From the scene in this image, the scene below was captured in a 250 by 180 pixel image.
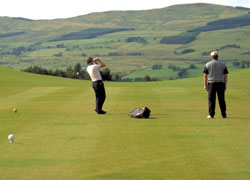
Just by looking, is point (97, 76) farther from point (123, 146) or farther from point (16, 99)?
point (16, 99)

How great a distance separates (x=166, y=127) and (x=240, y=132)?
2.36m

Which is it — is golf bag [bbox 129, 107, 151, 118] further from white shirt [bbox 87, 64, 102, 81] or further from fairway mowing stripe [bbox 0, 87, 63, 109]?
fairway mowing stripe [bbox 0, 87, 63, 109]

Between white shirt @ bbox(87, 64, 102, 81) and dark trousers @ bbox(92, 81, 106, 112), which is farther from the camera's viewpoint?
dark trousers @ bbox(92, 81, 106, 112)

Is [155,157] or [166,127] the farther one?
[166,127]

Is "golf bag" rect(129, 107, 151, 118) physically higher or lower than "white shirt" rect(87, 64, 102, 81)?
lower

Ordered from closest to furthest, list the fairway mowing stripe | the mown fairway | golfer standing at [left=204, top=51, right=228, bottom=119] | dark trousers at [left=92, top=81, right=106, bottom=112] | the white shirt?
the mown fairway
golfer standing at [left=204, top=51, right=228, bottom=119]
the white shirt
dark trousers at [left=92, top=81, right=106, bottom=112]
the fairway mowing stripe

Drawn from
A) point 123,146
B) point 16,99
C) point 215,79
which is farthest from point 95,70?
point 16,99

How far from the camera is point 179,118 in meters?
20.0

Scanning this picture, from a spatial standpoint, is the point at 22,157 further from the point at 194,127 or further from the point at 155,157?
the point at 194,127

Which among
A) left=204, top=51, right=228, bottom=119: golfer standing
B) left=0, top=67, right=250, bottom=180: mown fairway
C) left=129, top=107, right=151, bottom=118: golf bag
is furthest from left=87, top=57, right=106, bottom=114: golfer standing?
left=204, top=51, right=228, bottom=119: golfer standing

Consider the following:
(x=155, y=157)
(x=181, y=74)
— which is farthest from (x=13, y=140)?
(x=181, y=74)

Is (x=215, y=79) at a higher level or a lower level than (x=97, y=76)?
higher

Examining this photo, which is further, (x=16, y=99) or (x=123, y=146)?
(x=16, y=99)

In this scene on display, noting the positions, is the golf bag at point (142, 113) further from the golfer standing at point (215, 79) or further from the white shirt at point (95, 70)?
the white shirt at point (95, 70)
